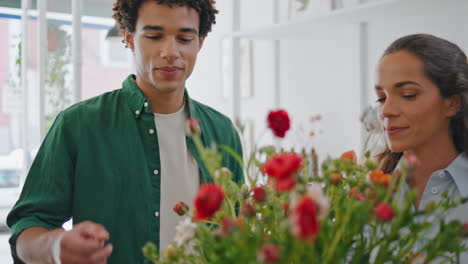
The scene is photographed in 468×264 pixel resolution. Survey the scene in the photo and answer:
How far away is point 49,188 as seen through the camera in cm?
118

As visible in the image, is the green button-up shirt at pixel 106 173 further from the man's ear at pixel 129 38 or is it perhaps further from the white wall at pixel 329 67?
the white wall at pixel 329 67

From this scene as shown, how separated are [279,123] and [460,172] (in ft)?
2.12

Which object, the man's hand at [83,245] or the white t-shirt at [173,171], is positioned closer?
the man's hand at [83,245]

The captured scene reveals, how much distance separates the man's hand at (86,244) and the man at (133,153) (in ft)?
1.42

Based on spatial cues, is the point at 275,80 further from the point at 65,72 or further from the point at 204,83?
the point at 65,72

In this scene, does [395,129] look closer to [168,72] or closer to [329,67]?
[168,72]

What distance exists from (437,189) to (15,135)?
146 inches

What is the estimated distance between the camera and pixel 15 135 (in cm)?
400

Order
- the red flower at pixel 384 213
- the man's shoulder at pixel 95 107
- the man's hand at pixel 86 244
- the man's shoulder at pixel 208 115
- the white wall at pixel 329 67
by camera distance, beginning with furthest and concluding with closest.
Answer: the white wall at pixel 329 67, the man's shoulder at pixel 208 115, the man's shoulder at pixel 95 107, the man's hand at pixel 86 244, the red flower at pixel 384 213

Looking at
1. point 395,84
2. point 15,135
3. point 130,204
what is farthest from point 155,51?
point 15,135

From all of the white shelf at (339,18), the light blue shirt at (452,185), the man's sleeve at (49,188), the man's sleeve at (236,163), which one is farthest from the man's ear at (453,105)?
the man's sleeve at (49,188)

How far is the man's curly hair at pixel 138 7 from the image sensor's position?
128 cm

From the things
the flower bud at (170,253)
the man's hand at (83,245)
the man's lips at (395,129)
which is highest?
the man's lips at (395,129)

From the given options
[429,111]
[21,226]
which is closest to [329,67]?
[429,111]
